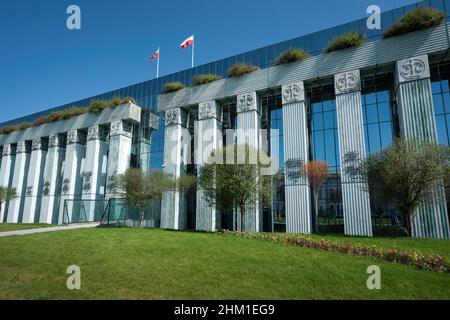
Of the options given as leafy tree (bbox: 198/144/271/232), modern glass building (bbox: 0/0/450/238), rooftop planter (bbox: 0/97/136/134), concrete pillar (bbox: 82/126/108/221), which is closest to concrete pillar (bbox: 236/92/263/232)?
modern glass building (bbox: 0/0/450/238)

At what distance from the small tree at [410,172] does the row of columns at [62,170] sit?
25280 mm

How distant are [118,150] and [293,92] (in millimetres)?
19987

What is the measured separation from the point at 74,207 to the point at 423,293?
2760 centimetres

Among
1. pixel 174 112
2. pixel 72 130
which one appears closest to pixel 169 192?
pixel 174 112

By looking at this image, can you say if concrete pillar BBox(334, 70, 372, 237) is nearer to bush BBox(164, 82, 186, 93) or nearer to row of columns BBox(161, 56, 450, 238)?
row of columns BBox(161, 56, 450, 238)

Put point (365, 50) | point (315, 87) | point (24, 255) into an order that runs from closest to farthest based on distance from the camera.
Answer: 1. point (24, 255)
2. point (365, 50)
3. point (315, 87)

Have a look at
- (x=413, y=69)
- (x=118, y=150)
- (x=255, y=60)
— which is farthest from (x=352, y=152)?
(x=118, y=150)

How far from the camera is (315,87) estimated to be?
23328mm

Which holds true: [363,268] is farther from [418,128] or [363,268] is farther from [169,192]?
[169,192]

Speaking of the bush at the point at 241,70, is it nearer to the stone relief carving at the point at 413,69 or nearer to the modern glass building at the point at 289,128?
the modern glass building at the point at 289,128

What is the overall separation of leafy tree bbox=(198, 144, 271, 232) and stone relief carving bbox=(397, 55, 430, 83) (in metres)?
10.9

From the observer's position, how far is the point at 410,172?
44.5ft

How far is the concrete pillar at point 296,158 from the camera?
65.2 ft

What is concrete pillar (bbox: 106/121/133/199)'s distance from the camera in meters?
29.5
